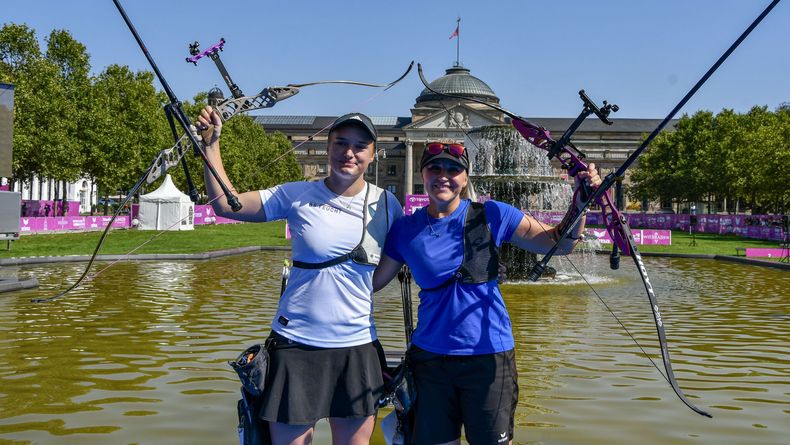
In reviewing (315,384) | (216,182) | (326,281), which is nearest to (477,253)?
(326,281)

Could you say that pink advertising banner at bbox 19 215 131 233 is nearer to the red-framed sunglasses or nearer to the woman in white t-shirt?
the woman in white t-shirt

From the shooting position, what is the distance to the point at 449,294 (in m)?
3.82

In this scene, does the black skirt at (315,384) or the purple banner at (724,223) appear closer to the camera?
the black skirt at (315,384)

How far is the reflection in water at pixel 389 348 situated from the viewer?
604 centimetres

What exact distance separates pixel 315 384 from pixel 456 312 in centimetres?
84

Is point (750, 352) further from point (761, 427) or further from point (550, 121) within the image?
point (550, 121)

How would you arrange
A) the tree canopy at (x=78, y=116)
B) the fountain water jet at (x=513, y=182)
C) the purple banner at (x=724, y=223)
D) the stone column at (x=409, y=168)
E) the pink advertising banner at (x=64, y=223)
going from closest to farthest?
1. the fountain water jet at (x=513, y=182)
2. the pink advertising banner at (x=64, y=223)
3. the tree canopy at (x=78, y=116)
4. the purple banner at (x=724, y=223)
5. the stone column at (x=409, y=168)

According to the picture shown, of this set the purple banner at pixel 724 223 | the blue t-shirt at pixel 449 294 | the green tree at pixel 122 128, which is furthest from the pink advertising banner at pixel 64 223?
the blue t-shirt at pixel 449 294

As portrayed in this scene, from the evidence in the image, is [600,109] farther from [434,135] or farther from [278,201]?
[434,135]

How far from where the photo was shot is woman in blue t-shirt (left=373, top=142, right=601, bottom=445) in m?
3.74

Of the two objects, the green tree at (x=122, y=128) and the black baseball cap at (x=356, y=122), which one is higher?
the green tree at (x=122, y=128)

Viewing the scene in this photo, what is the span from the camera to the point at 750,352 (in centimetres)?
955

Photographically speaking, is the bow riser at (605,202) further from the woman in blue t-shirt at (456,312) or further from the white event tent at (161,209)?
the white event tent at (161,209)

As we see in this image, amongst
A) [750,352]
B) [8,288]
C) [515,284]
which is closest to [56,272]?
[8,288]
